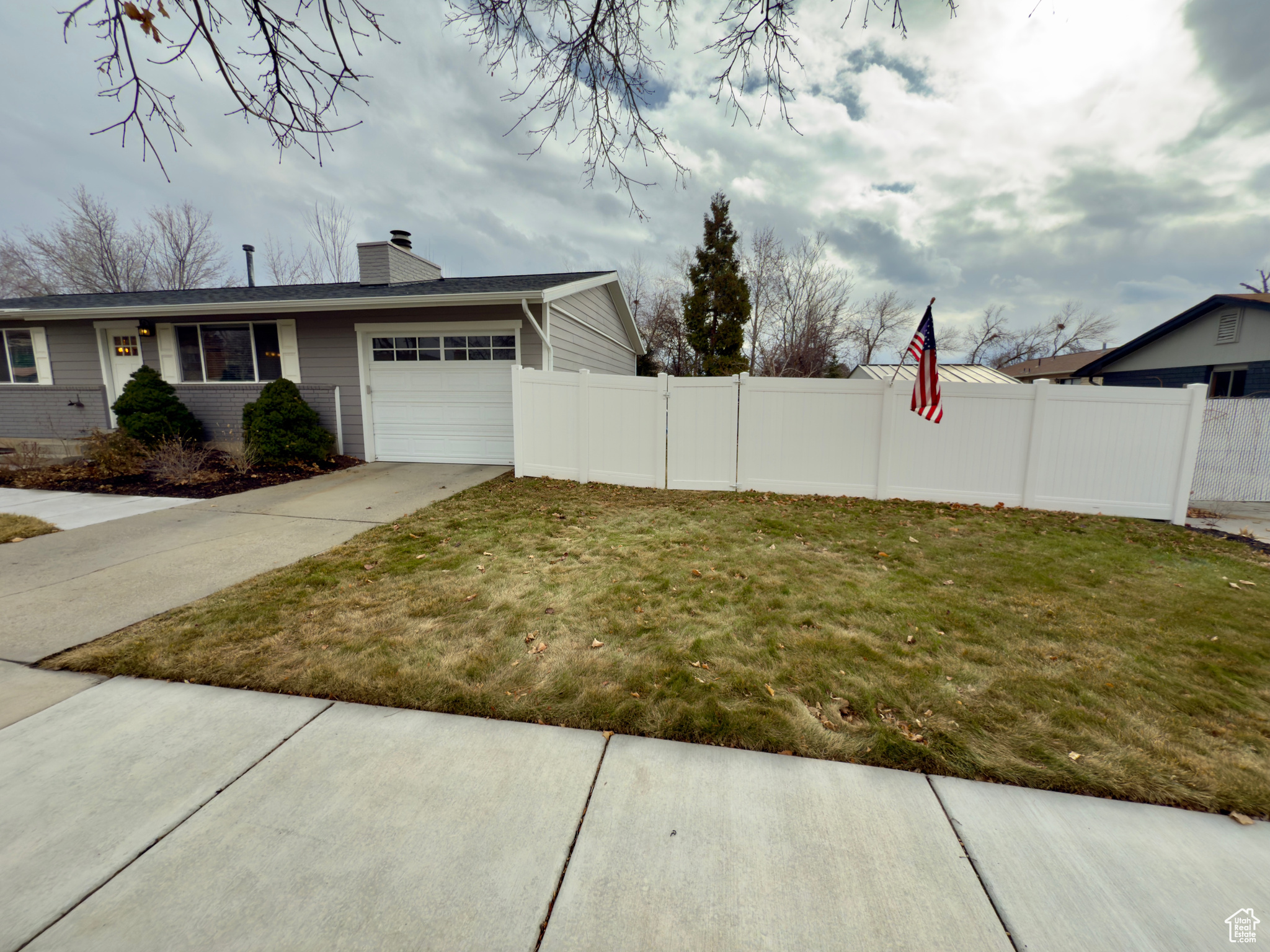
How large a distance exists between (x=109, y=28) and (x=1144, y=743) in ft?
18.4

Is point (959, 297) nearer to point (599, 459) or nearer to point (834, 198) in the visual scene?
point (834, 198)

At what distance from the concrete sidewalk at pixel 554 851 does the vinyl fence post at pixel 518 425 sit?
230 inches

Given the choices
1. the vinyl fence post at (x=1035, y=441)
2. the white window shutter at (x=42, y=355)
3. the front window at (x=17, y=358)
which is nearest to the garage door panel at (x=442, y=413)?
the white window shutter at (x=42, y=355)

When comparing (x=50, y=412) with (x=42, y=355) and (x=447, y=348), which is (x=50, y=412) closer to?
(x=42, y=355)

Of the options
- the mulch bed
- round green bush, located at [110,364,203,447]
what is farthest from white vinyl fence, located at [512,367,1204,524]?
round green bush, located at [110,364,203,447]

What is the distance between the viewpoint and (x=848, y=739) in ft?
6.91

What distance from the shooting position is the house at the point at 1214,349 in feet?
40.2

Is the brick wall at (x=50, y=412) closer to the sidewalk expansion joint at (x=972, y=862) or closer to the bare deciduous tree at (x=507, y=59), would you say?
the bare deciduous tree at (x=507, y=59)

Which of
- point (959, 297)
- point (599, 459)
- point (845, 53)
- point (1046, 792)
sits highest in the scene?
point (959, 297)

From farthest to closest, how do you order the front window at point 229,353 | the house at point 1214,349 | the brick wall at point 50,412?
the house at point 1214,349, the brick wall at point 50,412, the front window at point 229,353

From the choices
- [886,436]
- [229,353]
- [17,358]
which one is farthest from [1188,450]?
[17,358]

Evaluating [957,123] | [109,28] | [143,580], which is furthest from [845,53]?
[143,580]

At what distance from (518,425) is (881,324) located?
28.0 metres

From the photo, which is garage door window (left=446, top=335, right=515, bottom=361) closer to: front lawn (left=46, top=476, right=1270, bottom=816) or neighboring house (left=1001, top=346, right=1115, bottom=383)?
front lawn (left=46, top=476, right=1270, bottom=816)
